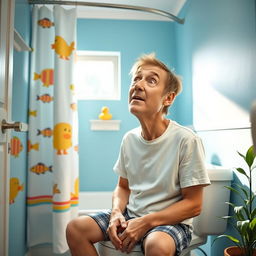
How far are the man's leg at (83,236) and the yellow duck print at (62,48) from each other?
120cm

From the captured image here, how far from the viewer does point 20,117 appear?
5.49 feet

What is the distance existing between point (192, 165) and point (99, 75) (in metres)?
1.97

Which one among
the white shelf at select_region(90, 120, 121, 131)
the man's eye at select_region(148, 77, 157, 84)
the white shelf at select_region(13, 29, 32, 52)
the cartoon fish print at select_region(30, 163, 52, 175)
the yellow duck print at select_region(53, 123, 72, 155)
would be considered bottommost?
the cartoon fish print at select_region(30, 163, 52, 175)

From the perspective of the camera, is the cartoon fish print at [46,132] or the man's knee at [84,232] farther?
the cartoon fish print at [46,132]

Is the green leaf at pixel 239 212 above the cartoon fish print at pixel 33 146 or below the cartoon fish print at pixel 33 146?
below

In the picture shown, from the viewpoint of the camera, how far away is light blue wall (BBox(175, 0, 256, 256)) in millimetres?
1216

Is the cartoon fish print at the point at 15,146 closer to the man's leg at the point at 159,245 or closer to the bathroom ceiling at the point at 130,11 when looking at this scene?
the man's leg at the point at 159,245

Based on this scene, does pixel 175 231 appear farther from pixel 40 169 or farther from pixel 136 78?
pixel 40 169

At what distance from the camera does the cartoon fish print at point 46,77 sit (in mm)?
1854

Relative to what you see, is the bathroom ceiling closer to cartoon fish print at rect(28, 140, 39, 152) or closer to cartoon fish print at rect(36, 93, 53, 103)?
cartoon fish print at rect(36, 93, 53, 103)

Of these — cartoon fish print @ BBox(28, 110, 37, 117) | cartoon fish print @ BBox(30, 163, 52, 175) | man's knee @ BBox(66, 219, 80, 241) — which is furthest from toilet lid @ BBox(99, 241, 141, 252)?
cartoon fish print @ BBox(28, 110, 37, 117)

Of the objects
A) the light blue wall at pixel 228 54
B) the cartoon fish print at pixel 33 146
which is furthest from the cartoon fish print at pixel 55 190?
the light blue wall at pixel 228 54

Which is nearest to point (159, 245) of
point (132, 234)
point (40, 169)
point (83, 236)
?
point (132, 234)

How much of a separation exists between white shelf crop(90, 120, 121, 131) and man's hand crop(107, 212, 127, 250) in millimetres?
1523
